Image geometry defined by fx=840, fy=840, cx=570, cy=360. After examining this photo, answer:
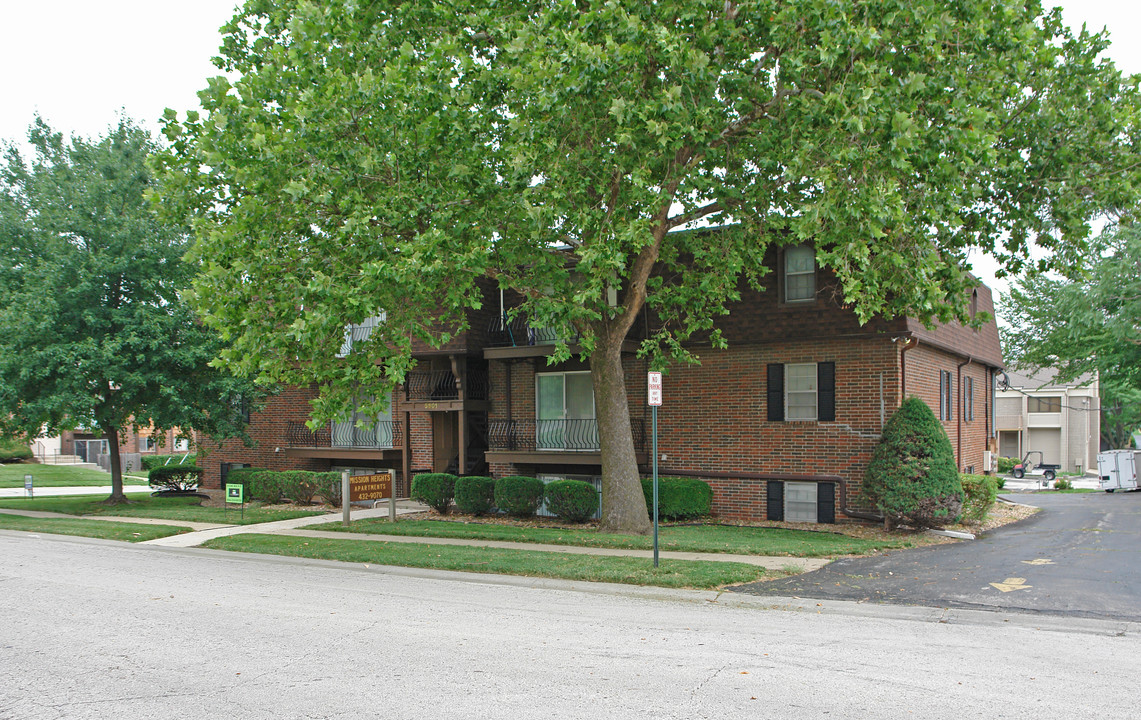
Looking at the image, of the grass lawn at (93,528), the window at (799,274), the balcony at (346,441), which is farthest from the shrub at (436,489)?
the window at (799,274)

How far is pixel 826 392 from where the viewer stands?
18.1m

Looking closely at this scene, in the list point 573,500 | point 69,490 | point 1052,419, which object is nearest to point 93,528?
point 573,500

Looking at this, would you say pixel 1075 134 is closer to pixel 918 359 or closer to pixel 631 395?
pixel 918 359

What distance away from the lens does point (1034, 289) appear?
1395 inches

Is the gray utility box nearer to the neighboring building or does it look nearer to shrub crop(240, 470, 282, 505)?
the neighboring building

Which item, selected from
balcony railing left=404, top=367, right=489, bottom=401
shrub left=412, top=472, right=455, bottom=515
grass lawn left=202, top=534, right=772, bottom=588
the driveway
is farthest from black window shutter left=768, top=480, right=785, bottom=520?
balcony railing left=404, top=367, right=489, bottom=401

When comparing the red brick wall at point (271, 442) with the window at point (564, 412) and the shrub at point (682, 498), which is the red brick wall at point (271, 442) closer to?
the window at point (564, 412)

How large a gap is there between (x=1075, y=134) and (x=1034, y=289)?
24578 mm

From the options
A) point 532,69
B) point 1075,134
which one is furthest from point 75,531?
point 1075,134

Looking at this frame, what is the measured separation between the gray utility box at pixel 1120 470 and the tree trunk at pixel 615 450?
22166mm

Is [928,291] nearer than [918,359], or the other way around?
[928,291]

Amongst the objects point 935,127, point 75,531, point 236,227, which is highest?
point 935,127

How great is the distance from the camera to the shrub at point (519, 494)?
63.9ft

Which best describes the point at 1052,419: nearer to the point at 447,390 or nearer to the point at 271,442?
the point at 447,390
